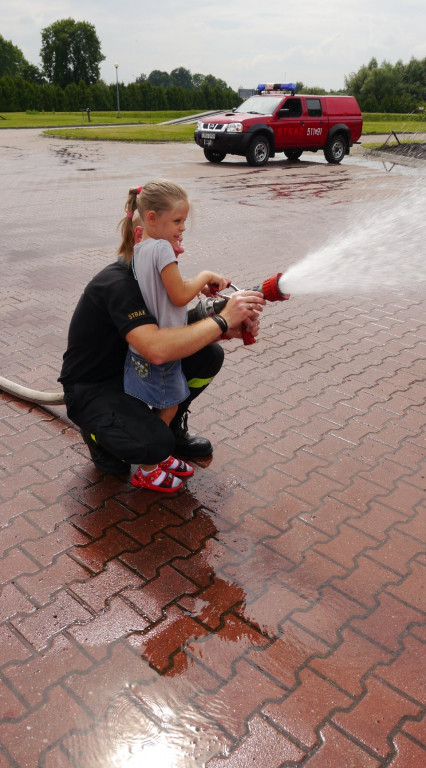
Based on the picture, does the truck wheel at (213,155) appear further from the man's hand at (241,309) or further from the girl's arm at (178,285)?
the man's hand at (241,309)

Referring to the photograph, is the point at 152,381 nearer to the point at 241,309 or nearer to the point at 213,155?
the point at 241,309

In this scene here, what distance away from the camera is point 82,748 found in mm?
2090

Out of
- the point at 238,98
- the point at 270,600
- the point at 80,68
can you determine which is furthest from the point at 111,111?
the point at 270,600

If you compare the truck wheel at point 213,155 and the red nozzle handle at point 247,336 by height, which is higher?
the truck wheel at point 213,155

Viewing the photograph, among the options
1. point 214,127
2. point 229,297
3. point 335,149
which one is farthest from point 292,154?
point 229,297

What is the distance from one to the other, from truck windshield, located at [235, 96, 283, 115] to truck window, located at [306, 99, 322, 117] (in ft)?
3.16

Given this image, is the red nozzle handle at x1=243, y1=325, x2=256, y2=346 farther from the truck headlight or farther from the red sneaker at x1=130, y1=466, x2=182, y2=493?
the truck headlight

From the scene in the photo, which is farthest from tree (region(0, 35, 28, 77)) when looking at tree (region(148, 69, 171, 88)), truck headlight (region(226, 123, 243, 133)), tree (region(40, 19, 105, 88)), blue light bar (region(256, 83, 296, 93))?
truck headlight (region(226, 123, 243, 133))

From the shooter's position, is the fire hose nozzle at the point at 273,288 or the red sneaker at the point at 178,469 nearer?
the fire hose nozzle at the point at 273,288

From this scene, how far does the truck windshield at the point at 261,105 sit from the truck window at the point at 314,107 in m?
0.96

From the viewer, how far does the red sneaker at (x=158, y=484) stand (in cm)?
346

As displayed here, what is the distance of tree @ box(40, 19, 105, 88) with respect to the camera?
328ft

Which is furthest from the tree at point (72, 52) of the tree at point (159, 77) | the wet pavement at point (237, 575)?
the wet pavement at point (237, 575)

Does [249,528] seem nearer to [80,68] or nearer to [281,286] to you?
[281,286]
